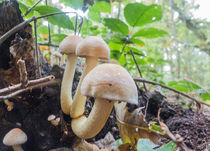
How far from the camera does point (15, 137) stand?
1292 millimetres

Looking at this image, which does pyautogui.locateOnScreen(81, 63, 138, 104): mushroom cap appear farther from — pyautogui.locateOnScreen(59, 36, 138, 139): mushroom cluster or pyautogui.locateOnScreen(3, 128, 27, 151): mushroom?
pyautogui.locateOnScreen(3, 128, 27, 151): mushroom

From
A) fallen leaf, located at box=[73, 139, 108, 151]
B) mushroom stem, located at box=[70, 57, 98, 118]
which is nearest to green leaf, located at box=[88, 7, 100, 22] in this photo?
mushroom stem, located at box=[70, 57, 98, 118]

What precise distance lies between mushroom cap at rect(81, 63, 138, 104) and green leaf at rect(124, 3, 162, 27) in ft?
3.48

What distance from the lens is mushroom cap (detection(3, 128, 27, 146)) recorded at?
1.31 metres

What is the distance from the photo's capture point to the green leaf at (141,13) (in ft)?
5.20

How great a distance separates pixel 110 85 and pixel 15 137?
108 centimetres

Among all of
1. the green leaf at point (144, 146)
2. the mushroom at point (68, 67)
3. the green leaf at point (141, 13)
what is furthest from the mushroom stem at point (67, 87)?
the green leaf at point (141, 13)

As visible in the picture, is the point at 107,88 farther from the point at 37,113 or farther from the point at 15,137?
the point at 15,137

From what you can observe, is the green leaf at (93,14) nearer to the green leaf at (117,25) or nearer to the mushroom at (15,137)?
the green leaf at (117,25)

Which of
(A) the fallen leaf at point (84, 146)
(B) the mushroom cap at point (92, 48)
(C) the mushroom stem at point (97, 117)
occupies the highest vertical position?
(B) the mushroom cap at point (92, 48)

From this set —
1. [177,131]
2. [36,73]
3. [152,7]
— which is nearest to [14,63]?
[36,73]

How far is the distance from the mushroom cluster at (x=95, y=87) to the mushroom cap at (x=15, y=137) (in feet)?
1.64

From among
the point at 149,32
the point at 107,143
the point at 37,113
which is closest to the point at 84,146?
the point at 107,143

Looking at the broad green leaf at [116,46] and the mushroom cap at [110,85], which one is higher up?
the broad green leaf at [116,46]
